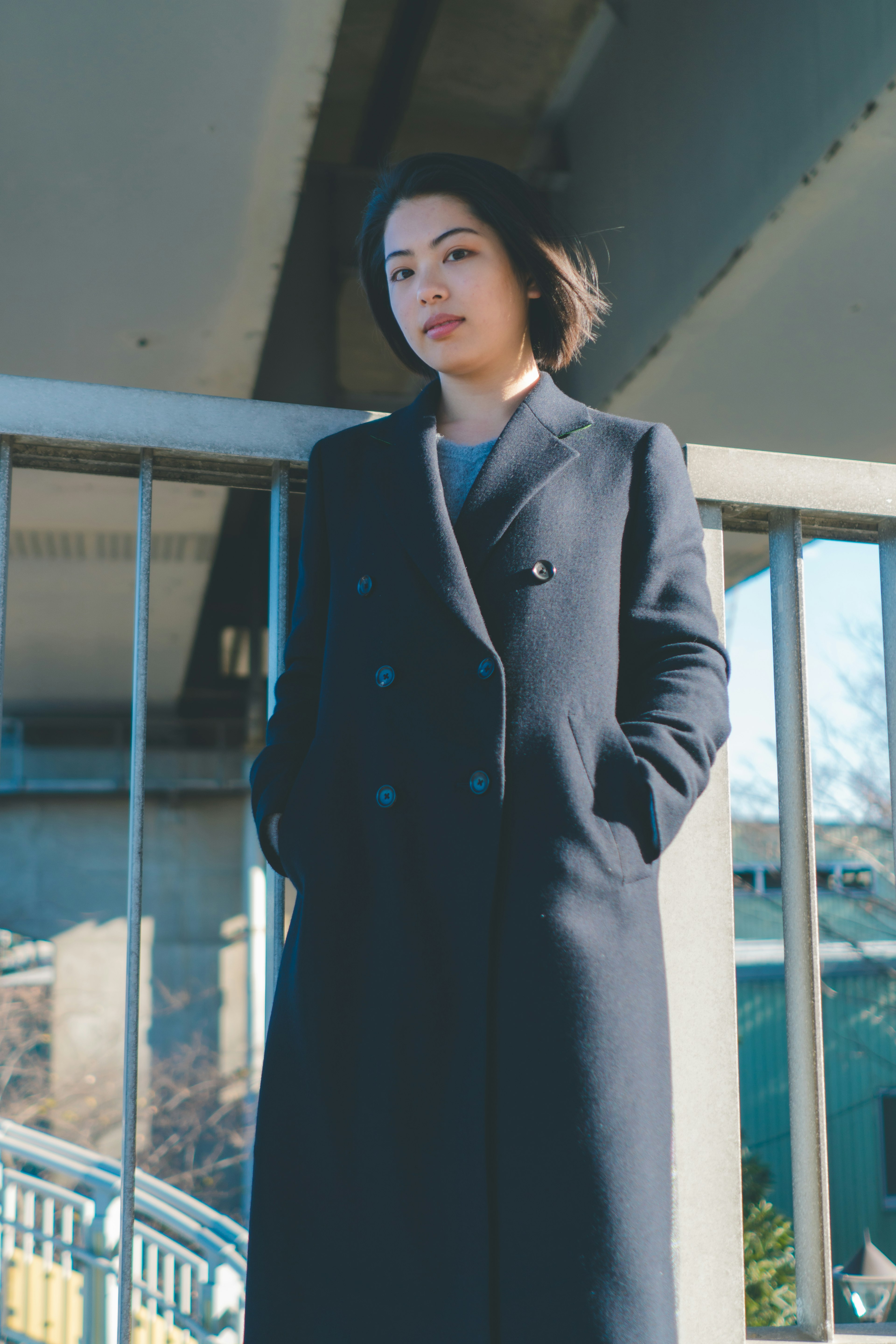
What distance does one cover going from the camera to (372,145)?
5008mm

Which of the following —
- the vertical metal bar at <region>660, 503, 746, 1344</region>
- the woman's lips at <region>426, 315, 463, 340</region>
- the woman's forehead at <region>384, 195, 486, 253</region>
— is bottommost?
the vertical metal bar at <region>660, 503, 746, 1344</region>

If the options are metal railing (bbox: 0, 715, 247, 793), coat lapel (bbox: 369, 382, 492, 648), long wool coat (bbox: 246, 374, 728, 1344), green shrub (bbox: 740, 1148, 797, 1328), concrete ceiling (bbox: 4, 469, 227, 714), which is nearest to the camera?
long wool coat (bbox: 246, 374, 728, 1344)

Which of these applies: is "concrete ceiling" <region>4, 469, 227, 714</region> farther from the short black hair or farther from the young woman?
the young woman

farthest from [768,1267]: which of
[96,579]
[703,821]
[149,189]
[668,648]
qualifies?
[96,579]

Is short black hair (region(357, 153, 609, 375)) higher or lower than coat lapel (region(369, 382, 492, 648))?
higher

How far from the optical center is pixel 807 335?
383 cm

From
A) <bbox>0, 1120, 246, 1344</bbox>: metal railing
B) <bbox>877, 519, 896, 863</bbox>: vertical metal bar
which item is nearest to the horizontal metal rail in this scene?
<bbox>877, 519, 896, 863</bbox>: vertical metal bar

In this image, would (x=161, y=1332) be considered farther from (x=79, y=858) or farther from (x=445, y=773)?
(x=79, y=858)

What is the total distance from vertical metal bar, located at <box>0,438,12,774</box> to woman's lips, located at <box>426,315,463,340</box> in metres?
0.46

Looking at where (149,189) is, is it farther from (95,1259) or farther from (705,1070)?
(95,1259)

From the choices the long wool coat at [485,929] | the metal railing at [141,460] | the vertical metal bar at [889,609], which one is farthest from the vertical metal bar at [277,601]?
the vertical metal bar at [889,609]

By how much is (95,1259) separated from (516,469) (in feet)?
15.5

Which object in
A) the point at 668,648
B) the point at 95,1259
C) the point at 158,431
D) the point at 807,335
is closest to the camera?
the point at 668,648

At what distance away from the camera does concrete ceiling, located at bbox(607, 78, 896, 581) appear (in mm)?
3014
